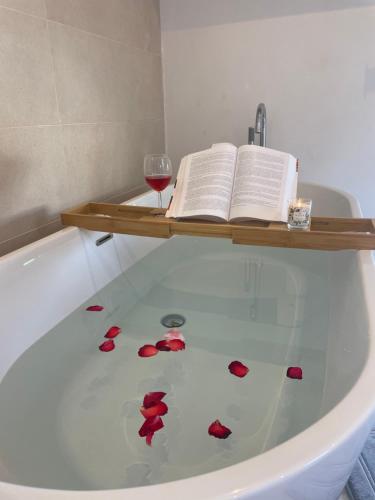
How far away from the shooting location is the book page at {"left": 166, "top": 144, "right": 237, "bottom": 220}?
1216 mm

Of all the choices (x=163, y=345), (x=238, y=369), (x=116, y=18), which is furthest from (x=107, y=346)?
(x=116, y=18)

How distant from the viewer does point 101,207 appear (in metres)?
1.53

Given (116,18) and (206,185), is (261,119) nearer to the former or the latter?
(116,18)

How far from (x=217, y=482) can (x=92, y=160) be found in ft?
5.19

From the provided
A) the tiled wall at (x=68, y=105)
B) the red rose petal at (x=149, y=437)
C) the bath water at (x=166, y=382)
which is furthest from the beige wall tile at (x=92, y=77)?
the red rose petal at (x=149, y=437)

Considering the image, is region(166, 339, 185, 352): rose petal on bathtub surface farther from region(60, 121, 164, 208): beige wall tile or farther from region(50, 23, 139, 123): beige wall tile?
region(50, 23, 139, 123): beige wall tile

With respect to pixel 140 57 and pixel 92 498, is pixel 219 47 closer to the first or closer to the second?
pixel 140 57

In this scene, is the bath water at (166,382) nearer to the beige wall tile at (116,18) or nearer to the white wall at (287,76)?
the white wall at (287,76)

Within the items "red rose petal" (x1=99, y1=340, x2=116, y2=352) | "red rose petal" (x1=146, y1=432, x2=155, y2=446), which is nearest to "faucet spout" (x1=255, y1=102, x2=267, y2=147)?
"red rose petal" (x1=99, y1=340, x2=116, y2=352)

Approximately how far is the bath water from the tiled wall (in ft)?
1.51

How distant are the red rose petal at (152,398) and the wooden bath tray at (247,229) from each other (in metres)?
0.50

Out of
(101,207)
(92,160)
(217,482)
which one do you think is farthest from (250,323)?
(92,160)

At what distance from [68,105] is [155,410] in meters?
1.26

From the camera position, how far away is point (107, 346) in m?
1.20
